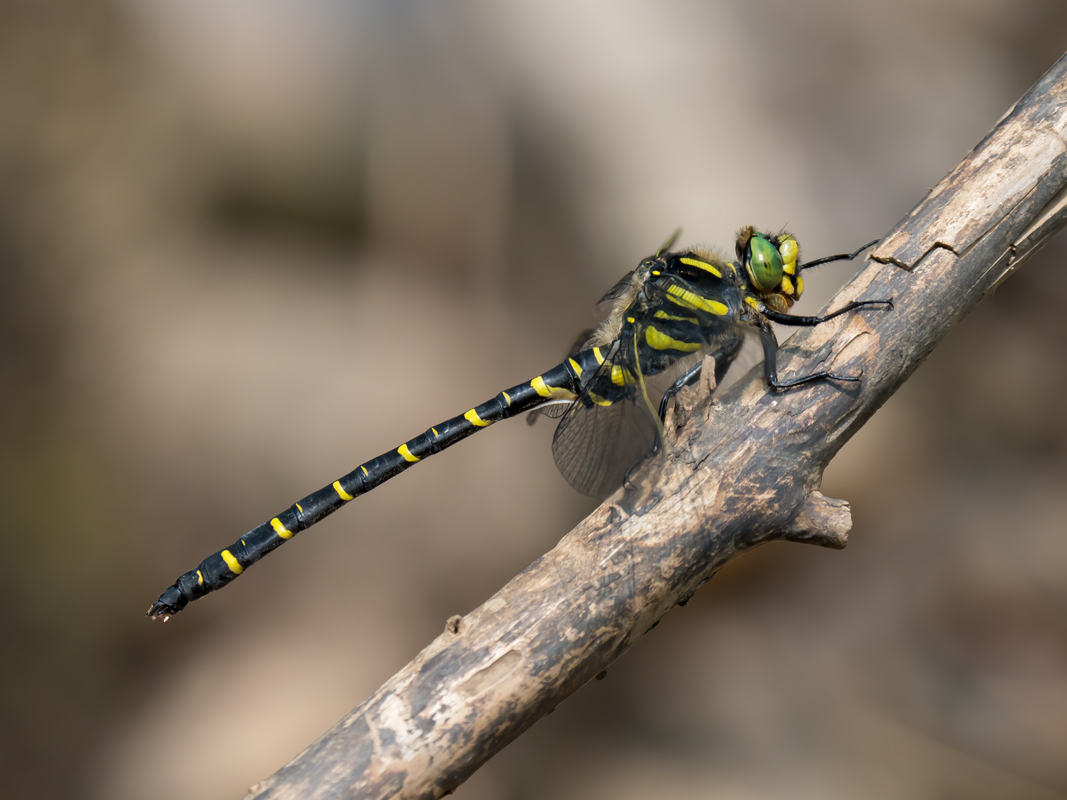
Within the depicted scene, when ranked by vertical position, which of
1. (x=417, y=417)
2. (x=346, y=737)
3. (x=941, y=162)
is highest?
(x=417, y=417)

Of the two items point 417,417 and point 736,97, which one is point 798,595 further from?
point 736,97

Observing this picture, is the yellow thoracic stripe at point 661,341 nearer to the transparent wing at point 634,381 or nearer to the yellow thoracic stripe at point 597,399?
the transparent wing at point 634,381

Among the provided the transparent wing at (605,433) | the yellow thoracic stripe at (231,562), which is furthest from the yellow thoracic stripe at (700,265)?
the yellow thoracic stripe at (231,562)

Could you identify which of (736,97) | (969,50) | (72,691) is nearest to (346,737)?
(72,691)

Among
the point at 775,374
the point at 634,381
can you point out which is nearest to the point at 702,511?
the point at 775,374

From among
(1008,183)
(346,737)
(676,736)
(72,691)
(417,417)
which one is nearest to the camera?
(346,737)

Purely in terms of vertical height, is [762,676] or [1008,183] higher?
[1008,183]
